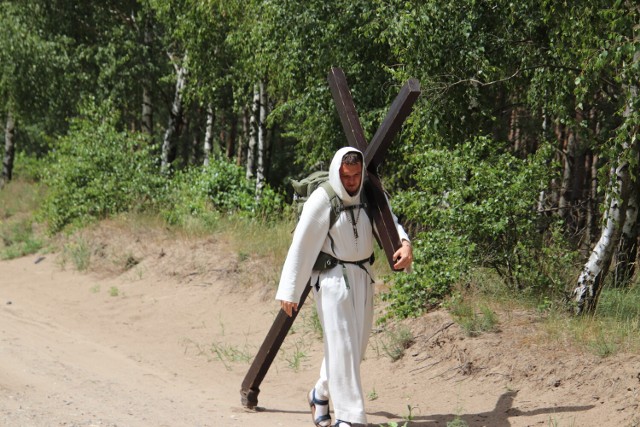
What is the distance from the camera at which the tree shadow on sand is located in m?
7.22

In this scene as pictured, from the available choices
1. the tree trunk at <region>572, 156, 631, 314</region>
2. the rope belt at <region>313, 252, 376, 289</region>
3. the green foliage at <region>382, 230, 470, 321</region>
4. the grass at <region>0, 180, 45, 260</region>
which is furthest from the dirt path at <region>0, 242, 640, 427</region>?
the grass at <region>0, 180, 45, 260</region>

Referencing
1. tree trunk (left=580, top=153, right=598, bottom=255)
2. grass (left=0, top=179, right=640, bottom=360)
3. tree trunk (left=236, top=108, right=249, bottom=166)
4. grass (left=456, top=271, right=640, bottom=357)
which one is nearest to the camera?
grass (left=456, top=271, right=640, bottom=357)

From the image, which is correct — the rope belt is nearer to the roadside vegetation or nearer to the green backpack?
the green backpack

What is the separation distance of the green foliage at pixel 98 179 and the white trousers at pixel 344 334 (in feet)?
36.7

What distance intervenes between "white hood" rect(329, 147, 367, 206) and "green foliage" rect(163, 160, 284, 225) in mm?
9165

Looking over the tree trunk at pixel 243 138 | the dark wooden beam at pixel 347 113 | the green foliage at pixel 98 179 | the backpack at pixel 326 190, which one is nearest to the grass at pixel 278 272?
the green foliage at pixel 98 179

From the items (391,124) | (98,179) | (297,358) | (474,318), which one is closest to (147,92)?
(98,179)

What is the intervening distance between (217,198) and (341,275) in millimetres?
10659

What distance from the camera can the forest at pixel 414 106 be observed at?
362 inches

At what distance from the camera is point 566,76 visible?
9.91 metres

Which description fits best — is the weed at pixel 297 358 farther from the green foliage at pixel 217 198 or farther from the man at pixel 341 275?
the green foliage at pixel 217 198

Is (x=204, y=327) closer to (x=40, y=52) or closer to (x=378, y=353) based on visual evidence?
(x=378, y=353)

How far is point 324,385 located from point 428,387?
5.59 ft

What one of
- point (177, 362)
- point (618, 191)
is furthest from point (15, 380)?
point (618, 191)
